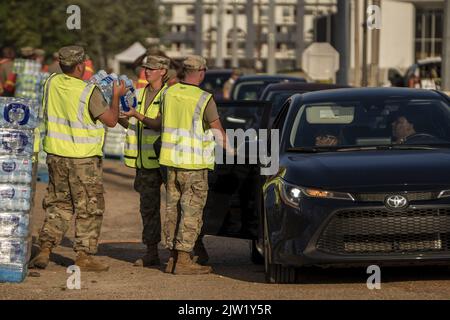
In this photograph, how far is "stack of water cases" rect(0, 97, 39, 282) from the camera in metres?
11.0

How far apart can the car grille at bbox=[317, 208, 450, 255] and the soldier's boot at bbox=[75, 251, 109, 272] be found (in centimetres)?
260

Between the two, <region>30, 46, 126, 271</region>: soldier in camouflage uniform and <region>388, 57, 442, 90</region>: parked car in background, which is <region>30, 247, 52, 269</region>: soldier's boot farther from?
<region>388, 57, 442, 90</region>: parked car in background

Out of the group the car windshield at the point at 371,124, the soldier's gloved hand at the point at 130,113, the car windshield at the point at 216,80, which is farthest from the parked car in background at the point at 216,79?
the car windshield at the point at 371,124

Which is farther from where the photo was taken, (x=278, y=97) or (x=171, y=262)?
(x=278, y=97)

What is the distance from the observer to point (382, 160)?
1061 centimetres

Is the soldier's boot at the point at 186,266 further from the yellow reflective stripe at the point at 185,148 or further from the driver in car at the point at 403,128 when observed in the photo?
the driver in car at the point at 403,128

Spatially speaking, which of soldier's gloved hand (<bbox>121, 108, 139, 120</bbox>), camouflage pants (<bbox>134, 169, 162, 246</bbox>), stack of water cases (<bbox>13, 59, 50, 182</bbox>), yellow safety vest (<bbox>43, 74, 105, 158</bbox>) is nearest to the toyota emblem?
yellow safety vest (<bbox>43, 74, 105, 158</bbox>)

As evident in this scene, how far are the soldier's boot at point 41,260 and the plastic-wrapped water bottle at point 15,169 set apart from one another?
45.6 inches

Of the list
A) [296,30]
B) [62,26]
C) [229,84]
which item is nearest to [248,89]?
[229,84]

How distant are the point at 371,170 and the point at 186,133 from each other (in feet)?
6.98

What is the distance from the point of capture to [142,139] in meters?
12.7

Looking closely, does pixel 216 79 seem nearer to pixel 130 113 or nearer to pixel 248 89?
pixel 248 89

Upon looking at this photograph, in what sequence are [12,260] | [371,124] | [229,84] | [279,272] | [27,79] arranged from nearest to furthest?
[279,272]
[12,260]
[371,124]
[27,79]
[229,84]
